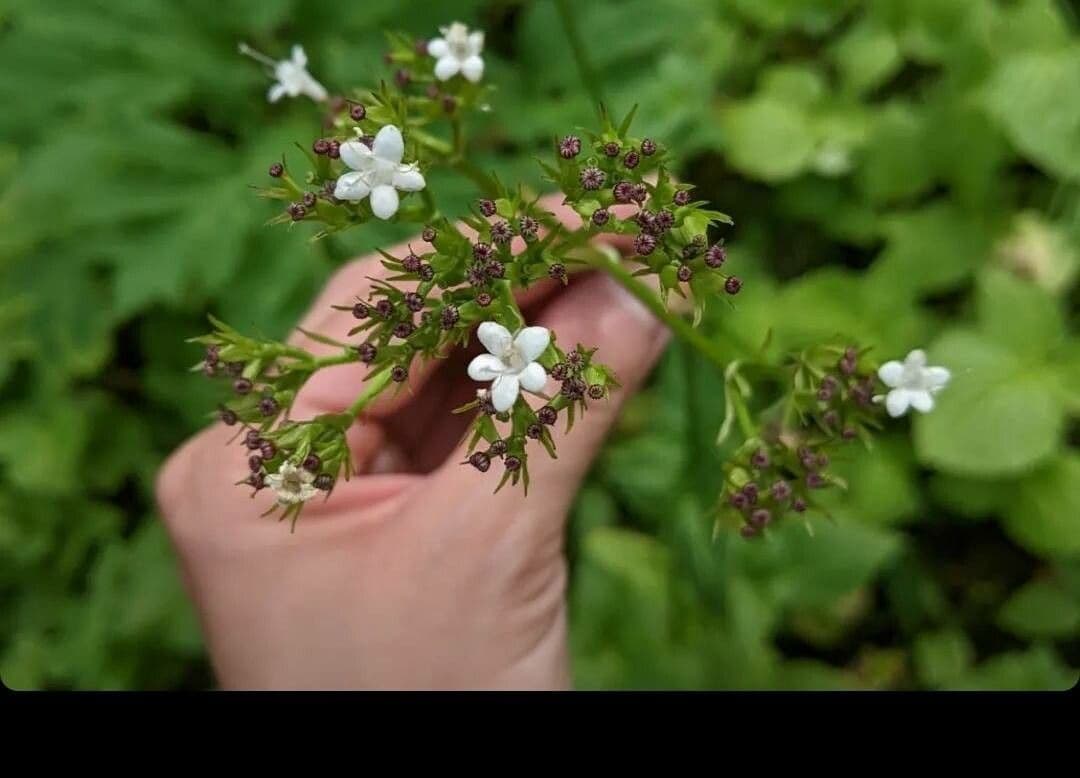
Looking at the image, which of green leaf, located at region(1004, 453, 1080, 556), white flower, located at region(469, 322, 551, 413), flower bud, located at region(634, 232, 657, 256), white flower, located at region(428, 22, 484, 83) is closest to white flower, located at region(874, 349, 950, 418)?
flower bud, located at region(634, 232, 657, 256)

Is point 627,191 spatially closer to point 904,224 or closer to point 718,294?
point 718,294

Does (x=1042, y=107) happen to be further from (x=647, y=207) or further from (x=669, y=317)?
(x=647, y=207)

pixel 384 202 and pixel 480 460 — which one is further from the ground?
pixel 384 202

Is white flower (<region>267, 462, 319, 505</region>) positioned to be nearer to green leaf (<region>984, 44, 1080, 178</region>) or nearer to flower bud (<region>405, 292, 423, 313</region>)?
flower bud (<region>405, 292, 423, 313</region>)

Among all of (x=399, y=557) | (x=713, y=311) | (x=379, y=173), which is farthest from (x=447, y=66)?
(x=713, y=311)

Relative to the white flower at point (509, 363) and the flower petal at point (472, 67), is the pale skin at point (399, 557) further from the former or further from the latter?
the flower petal at point (472, 67)

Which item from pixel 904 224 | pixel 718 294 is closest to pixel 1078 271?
pixel 904 224
